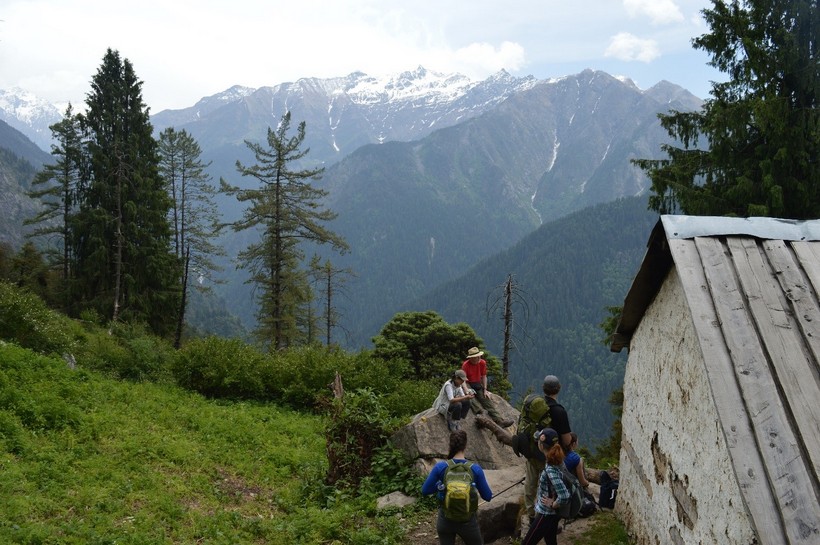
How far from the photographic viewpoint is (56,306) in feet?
98.6

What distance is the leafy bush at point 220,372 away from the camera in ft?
61.1

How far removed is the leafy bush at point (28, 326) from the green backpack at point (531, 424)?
46.8 feet

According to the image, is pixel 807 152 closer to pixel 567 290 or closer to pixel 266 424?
pixel 266 424

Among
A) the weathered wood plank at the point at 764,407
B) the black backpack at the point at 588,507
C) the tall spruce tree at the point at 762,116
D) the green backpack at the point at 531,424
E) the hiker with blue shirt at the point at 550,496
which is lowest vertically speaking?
the black backpack at the point at 588,507

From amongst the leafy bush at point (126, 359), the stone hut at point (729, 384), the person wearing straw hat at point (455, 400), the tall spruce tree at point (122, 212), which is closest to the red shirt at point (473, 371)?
the person wearing straw hat at point (455, 400)

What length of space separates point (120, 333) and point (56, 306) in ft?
31.4

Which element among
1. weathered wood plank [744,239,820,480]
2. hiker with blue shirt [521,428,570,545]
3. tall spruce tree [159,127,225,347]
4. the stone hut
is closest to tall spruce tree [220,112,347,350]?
tall spruce tree [159,127,225,347]

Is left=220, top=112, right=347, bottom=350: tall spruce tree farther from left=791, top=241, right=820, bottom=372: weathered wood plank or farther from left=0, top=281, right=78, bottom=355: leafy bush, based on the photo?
left=791, top=241, right=820, bottom=372: weathered wood plank

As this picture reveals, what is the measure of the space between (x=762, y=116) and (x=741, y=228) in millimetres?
8770

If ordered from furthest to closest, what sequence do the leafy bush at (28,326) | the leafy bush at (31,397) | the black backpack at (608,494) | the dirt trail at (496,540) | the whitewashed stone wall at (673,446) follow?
the leafy bush at (28,326) < the leafy bush at (31,397) < the black backpack at (608,494) < the dirt trail at (496,540) < the whitewashed stone wall at (673,446)

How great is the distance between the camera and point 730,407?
390 cm

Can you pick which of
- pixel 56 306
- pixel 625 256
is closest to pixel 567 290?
pixel 625 256

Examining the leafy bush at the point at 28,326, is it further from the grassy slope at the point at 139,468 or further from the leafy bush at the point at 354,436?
the leafy bush at the point at 354,436

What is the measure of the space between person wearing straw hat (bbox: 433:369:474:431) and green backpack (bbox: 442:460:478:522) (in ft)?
15.8
